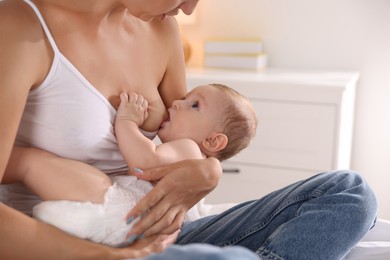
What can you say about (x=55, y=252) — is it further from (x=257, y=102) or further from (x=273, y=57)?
(x=273, y=57)

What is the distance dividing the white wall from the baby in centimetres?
156

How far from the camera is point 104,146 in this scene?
1309 mm

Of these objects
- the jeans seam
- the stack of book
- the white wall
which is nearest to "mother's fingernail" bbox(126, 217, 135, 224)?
the jeans seam

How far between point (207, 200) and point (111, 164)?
139 cm

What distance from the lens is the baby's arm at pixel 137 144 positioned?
4.25 feet

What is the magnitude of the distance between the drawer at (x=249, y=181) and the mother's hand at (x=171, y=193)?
4.24 ft

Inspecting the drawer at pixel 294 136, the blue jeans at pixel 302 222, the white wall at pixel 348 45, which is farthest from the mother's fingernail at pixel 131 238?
the white wall at pixel 348 45

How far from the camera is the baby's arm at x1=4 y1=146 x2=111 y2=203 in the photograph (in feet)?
3.84

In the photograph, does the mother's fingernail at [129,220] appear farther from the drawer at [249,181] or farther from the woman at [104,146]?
the drawer at [249,181]

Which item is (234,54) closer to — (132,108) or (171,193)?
(132,108)

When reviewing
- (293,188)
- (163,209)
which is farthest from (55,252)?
(293,188)

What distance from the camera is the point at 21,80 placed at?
1.13 meters

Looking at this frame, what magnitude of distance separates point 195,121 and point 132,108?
7.4 inches

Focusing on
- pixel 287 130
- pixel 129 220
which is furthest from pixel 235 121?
pixel 287 130
